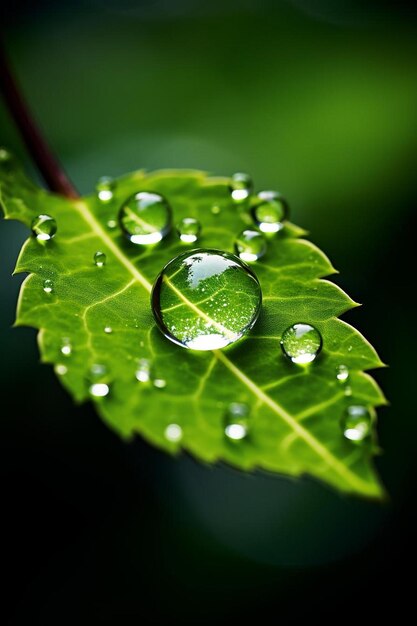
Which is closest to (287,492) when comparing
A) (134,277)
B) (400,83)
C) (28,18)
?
(400,83)

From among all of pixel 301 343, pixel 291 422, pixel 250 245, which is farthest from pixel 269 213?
pixel 291 422

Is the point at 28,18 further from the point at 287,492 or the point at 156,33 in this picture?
the point at 287,492

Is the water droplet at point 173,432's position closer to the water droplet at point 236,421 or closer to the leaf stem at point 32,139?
the water droplet at point 236,421

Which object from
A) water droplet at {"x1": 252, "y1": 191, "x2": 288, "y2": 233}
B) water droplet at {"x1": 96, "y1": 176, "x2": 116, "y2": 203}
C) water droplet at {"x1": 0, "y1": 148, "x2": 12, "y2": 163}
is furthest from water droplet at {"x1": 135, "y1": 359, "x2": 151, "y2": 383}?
water droplet at {"x1": 0, "y1": 148, "x2": 12, "y2": 163}

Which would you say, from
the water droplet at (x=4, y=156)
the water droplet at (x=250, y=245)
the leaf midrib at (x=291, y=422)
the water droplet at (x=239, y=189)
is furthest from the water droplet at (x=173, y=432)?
the water droplet at (x=4, y=156)

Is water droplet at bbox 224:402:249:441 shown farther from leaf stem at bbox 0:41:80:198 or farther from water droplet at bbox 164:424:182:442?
leaf stem at bbox 0:41:80:198
